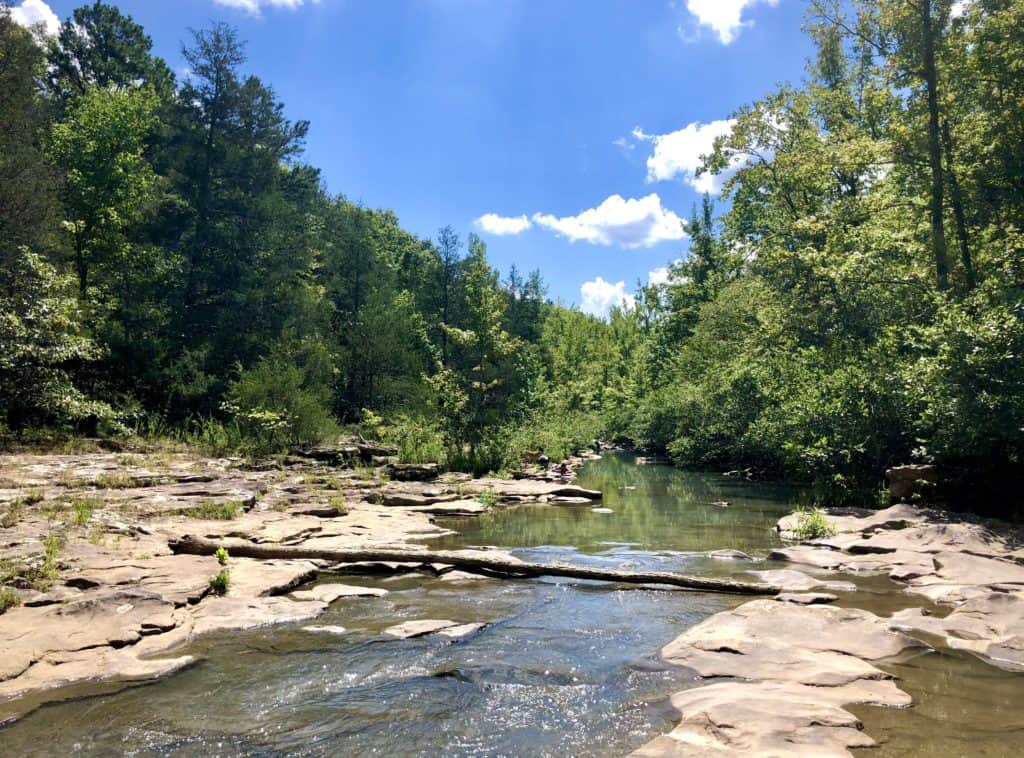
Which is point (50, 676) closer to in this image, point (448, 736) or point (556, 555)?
point (448, 736)

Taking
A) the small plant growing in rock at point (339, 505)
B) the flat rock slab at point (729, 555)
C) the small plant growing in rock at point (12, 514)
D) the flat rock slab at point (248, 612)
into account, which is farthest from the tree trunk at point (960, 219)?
the small plant growing in rock at point (12, 514)

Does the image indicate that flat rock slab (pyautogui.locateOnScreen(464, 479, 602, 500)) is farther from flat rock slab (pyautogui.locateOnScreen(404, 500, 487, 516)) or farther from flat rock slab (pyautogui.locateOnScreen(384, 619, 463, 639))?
flat rock slab (pyautogui.locateOnScreen(384, 619, 463, 639))

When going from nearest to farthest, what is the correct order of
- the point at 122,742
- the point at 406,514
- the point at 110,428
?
1. the point at 122,742
2. the point at 406,514
3. the point at 110,428

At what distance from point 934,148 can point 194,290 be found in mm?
31449

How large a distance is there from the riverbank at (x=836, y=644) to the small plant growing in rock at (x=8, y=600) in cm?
669

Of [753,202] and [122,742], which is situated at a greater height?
[753,202]

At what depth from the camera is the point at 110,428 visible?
22156 millimetres

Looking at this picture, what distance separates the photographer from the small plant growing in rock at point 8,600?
6.46 meters

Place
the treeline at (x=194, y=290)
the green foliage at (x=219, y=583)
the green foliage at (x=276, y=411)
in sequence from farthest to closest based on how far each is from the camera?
the green foliage at (x=276, y=411) < the treeline at (x=194, y=290) < the green foliage at (x=219, y=583)

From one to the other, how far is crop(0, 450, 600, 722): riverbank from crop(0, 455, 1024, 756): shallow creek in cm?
54

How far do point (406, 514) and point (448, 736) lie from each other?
11213 millimetres

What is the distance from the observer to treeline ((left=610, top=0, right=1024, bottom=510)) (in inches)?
485

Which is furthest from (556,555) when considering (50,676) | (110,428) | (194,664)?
(110,428)

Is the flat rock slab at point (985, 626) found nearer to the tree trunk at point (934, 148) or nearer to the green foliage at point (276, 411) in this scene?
the tree trunk at point (934, 148)
